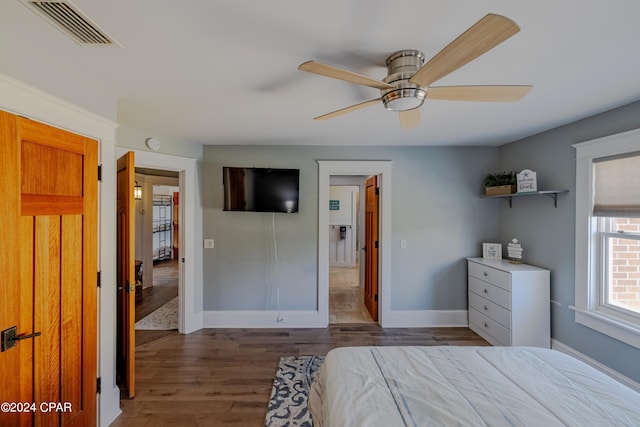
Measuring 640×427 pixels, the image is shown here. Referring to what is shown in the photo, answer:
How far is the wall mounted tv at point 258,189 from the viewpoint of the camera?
11.2 ft

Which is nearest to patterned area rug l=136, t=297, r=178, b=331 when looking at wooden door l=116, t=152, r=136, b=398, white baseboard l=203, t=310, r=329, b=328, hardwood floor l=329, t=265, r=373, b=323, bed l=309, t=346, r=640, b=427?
white baseboard l=203, t=310, r=329, b=328

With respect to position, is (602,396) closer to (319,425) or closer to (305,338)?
(319,425)

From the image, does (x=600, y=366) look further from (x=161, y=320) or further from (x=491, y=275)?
(x=161, y=320)

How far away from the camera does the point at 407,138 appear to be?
3244 mm

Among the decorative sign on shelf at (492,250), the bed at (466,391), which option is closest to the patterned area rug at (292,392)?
the bed at (466,391)

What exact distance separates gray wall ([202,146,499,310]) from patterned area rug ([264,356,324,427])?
0.95 metres

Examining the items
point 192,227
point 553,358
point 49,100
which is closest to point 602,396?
point 553,358

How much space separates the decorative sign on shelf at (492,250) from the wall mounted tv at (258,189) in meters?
2.56

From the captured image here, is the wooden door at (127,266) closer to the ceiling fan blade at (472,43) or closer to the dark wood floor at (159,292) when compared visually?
the dark wood floor at (159,292)

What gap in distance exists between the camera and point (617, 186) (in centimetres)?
225

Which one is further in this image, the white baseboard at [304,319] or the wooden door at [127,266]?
the white baseboard at [304,319]

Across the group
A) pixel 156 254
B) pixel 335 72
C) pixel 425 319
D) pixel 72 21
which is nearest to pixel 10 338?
pixel 72 21

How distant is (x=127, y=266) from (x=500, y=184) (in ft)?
13.2

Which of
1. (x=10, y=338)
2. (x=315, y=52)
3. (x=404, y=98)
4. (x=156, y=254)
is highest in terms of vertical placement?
(x=315, y=52)
